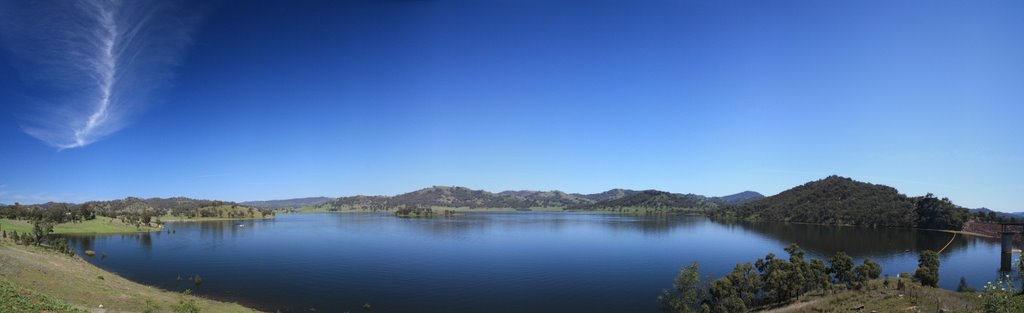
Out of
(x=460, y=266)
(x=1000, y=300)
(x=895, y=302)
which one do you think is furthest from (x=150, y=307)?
(x=895, y=302)

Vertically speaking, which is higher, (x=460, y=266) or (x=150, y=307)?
(x=150, y=307)

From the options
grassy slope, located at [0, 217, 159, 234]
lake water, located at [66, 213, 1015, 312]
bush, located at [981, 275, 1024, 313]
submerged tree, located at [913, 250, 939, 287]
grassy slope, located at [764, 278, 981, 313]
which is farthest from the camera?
grassy slope, located at [0, 217, 159, 234]

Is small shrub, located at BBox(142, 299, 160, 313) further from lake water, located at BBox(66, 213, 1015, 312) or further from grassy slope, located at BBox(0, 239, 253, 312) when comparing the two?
lake water, located at BBox(66, 213, 1015, 312)

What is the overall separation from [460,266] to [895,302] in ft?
201

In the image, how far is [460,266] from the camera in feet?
271

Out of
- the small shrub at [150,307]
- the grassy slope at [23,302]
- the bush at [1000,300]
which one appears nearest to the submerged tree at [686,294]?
the bush at [1000,300]

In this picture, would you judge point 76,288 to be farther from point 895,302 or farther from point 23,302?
point 895,302

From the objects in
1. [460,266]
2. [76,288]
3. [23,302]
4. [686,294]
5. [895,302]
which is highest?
[23,302]

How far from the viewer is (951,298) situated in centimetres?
3972

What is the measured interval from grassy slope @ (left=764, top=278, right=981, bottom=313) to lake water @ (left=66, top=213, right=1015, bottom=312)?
690 inches

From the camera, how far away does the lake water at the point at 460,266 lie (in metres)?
55.8

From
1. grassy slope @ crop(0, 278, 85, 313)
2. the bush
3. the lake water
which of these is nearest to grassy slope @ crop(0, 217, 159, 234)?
the lake water

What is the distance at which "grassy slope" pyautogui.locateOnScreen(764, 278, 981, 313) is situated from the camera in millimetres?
37031

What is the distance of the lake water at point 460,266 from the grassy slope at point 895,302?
17.5 metres
